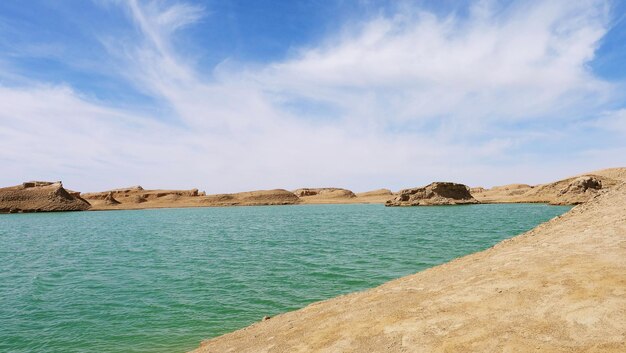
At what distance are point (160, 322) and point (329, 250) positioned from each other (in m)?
15.0

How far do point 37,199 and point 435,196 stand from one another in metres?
119

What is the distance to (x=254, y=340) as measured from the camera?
8609mm

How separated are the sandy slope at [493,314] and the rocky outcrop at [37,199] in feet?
440

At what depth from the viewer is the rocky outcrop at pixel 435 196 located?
10194cm

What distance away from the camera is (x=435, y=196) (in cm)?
10312

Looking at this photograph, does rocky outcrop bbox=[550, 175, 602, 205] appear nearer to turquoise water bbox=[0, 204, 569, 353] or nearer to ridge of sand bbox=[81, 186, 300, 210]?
turquoise water bbox=[0, 204, 569, 353]

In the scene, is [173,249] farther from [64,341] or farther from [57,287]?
[64,341]

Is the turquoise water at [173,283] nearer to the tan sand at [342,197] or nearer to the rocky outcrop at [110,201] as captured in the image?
the rocky outcrop at [110,201]

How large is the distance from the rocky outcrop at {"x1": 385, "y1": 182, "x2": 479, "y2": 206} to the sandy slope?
95.1m

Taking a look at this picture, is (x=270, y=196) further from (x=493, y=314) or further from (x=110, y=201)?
(x=493, y=314)

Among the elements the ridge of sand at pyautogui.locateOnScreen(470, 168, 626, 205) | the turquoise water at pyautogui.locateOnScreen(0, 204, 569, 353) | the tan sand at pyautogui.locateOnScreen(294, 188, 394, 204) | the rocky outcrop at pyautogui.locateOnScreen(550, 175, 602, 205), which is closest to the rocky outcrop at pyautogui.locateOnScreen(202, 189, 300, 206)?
the tan sand at pyautogui.locateOnScreen(294, 188, 394, 204)

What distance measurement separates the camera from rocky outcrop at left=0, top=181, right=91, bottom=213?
115250 millimetres

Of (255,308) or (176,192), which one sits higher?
(176,192)

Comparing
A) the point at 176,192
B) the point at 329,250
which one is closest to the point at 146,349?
the point at 329,250
